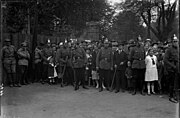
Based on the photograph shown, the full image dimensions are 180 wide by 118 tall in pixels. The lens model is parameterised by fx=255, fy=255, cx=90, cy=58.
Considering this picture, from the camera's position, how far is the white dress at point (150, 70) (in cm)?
820

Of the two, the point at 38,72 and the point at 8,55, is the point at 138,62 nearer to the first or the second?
the point at 38,72

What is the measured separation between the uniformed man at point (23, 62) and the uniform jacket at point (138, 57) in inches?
162

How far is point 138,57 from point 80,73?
2.38m

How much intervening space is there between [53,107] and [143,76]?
11.4ft

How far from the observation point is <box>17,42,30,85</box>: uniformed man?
32.0ft

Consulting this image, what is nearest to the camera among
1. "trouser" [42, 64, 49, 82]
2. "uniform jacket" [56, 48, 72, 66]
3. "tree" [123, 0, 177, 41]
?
"uniform jacket" [56, 48, 72, 66]

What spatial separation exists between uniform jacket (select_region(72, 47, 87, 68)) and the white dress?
2.40 meters

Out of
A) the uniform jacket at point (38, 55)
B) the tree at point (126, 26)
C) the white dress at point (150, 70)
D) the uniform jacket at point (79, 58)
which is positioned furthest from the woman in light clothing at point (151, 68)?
the tree at point (126, 26)

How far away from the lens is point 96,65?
9367 millimetres

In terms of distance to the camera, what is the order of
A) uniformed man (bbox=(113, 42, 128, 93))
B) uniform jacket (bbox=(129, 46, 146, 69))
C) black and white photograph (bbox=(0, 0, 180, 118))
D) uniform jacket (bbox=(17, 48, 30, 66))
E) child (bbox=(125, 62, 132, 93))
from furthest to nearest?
uniform jacket (bbox=(17, 48, 30, 66))
uniformed man (bbox=(113, 42, 128, 93))
child (bbox=(125, 62, 132, 93))
uniform jacket (bbox=(129, 46, 146, 69))
black and white photograph (bbox=(0, 0, 180, 118))

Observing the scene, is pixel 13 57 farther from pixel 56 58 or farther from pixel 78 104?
pixel 78 104

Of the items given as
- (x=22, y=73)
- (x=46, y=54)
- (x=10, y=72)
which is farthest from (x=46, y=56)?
(x=10, y=72)

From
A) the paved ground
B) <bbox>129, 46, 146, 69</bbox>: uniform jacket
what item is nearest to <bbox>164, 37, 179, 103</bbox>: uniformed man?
the paved ground

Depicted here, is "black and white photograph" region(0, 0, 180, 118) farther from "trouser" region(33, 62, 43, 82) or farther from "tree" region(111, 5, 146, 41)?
"tree" region(111, 5, 146, 41)
